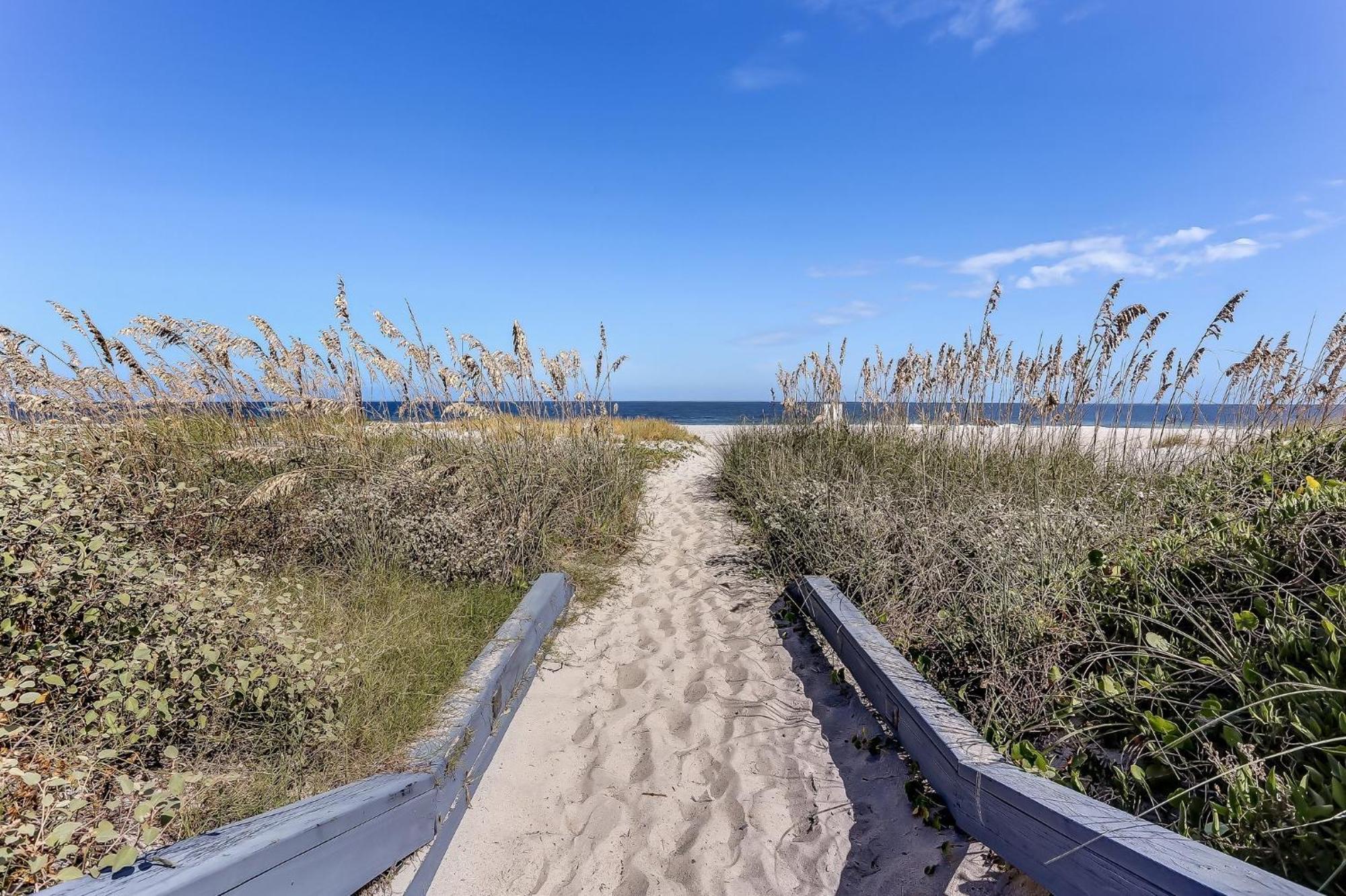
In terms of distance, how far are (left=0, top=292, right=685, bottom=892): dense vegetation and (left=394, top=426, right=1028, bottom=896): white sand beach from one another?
1.66 ft

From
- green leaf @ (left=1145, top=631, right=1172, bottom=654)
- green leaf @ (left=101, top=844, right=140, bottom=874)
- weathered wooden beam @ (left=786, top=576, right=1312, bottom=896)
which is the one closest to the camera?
green leaf @ (left=101, top=844, right=140, bottom=874)

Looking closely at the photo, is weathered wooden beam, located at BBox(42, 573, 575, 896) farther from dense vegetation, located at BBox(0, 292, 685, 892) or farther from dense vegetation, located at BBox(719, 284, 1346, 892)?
dense vegetation, located at BBox(719, 284, 1346, 892)

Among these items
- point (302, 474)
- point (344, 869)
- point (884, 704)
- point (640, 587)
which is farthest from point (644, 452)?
point (344, 869)

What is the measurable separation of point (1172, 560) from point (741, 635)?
2205mm

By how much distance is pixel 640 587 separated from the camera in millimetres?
4523

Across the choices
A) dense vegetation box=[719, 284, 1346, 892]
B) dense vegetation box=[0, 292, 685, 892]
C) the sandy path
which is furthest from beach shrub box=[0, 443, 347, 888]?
dense vegetation box=[719, 284, 1346, 892]

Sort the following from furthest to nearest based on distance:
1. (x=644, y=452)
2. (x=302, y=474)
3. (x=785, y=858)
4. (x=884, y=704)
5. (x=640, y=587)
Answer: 1. (x=644, y=452)
2. (x=640, y=587)
3. (x=302, y=474)
4. (x=884, y=704)
5. (x=785, y=858)

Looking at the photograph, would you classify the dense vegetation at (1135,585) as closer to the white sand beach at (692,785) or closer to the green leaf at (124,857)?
the white sand beach at (692,785)

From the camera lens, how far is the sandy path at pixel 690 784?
1.96 m

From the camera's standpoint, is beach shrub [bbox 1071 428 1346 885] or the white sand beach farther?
the white sand beach

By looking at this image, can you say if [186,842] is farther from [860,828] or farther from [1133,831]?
[1133,831]

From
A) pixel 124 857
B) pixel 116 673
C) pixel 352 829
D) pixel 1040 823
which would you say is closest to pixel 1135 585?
pixel 1040 823

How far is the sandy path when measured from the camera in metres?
1.96

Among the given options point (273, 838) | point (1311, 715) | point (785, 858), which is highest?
point (1311, 715)
